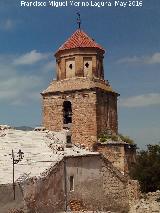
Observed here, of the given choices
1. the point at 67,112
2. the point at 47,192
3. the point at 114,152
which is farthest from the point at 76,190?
the point at 67,112

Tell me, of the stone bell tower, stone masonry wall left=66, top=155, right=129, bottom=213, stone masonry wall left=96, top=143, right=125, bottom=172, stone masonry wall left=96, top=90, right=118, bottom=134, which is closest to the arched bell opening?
the stone bell tower

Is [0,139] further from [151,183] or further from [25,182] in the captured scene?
[151,183]

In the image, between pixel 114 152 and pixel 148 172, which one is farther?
pixel 114 152

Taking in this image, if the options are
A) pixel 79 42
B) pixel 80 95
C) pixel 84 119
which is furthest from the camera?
pixel 79 42

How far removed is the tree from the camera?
81.2ft

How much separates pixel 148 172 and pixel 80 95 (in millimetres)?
6465

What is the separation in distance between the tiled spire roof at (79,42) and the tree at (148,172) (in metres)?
7.68

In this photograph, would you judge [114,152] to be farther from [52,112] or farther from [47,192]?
[47,192]

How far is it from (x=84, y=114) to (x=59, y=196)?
30.6 feet

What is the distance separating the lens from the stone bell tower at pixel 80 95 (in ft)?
92.6

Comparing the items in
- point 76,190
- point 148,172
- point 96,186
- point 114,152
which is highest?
point 114,152

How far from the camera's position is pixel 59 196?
19547 mm

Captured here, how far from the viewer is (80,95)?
28516mm

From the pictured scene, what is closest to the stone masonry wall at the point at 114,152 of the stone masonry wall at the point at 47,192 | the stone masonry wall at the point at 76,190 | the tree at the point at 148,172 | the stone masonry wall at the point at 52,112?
the tree at the point at 148,172
